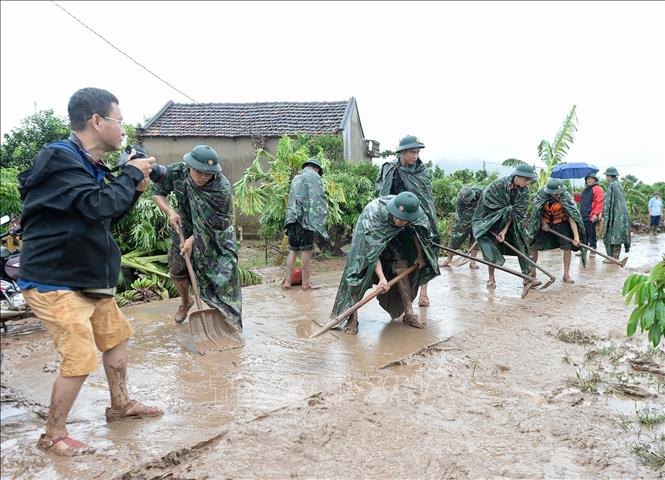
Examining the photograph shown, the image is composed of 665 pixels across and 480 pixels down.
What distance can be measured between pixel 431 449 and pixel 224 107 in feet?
48.4

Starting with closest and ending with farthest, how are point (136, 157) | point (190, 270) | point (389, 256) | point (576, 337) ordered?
point (136, 157) → point (190, 270) → point (576, 337) → point (389, 256)

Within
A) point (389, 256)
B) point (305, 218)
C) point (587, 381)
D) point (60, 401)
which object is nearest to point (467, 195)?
point (305, 218)

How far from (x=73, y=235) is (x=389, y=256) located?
3.25 metres

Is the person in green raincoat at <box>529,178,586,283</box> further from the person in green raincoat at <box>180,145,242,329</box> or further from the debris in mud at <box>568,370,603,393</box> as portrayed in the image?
the person in green raincoat at <box>180,145,242,329</box>

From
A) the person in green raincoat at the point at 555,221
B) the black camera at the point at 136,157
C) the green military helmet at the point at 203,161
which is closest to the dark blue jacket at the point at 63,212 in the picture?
the black camera at the point at 136,157

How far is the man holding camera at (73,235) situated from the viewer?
101 inches

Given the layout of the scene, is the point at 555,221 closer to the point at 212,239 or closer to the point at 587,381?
the point at 587,381

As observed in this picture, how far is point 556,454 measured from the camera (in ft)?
9.55

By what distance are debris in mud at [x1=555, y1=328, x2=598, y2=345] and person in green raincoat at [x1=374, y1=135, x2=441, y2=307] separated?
153 centimetres

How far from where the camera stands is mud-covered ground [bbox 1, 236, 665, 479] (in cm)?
273

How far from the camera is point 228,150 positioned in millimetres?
14648

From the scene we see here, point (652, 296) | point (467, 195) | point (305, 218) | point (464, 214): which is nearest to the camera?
point (652, 296)

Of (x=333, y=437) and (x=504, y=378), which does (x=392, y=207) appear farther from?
(x=333, y=437)

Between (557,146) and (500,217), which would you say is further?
(557,146)
